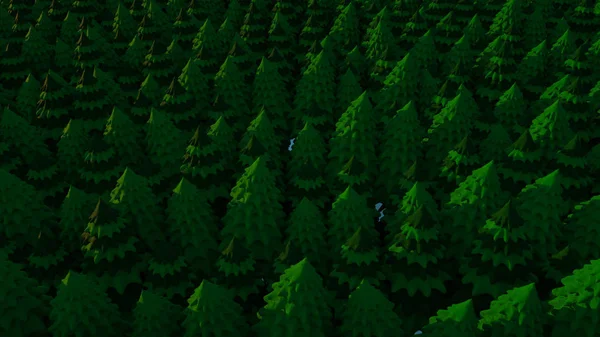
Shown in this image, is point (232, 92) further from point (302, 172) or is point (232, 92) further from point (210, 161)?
point (302, 172)

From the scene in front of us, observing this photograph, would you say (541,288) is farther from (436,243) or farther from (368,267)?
(368,267)

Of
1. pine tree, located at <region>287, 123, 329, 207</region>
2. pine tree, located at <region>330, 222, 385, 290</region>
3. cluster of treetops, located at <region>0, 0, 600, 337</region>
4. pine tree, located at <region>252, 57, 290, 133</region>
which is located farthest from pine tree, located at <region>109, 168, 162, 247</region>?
pine tree, located at <region>252, 57, 290, 133</region>

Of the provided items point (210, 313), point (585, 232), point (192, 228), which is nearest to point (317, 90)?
point (192, 228)

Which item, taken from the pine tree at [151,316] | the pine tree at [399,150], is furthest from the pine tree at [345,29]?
the pine tree at [151,316]

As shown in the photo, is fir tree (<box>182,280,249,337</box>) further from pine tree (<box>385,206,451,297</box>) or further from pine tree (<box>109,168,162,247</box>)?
pine tree (<box>385,206,451,297</box>)

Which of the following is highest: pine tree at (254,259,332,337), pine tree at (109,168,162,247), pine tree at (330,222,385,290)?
pine tree at (109,168,162,247)

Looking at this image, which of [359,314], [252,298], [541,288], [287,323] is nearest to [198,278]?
[252,298]

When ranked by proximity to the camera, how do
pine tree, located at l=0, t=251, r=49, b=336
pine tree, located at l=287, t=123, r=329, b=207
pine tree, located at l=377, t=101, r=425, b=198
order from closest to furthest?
pine tree, located at l=0, t=251, r=49, b=336 < pine tree, located at l=287, t=123, r=329, b=207 < pine tree, located at l=377, t=101, r=425, b=198
